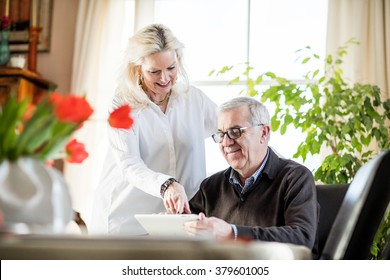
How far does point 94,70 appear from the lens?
4.36m

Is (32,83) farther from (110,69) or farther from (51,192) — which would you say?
(51,192)

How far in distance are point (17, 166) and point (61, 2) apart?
12.9ft

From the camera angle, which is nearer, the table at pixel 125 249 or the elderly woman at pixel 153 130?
the table at pixel 125 249

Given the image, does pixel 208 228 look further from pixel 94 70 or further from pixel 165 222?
pixel 94 70

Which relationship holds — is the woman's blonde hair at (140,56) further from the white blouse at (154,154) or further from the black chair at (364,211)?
the black chair at (364,211)

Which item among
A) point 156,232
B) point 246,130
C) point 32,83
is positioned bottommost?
point 156,232

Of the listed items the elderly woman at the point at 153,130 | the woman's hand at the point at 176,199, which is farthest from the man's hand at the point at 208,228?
the elderly woman at the point at 153,130

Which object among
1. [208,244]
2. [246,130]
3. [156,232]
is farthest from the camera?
[246,130]

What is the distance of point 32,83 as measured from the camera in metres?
4.11

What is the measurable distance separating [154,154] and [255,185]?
548 mm

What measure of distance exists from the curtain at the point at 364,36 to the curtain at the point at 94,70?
1.34 metres

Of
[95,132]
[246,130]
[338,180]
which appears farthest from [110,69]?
[246,130]

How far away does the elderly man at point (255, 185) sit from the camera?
2012 mm

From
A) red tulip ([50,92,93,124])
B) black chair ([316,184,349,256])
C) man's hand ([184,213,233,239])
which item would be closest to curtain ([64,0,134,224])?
black chair ([316,184,349,256])
